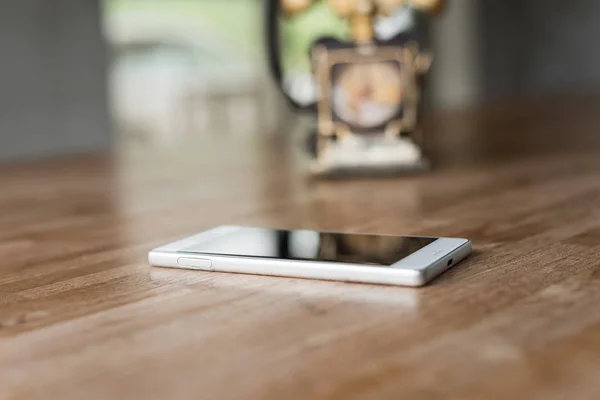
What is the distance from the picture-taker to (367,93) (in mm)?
1176

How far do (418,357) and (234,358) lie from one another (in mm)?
90

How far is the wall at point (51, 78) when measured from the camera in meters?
2.28

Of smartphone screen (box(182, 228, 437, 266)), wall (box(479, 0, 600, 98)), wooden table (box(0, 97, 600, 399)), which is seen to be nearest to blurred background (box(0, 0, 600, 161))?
wall (box(479, 0, 600, 98))

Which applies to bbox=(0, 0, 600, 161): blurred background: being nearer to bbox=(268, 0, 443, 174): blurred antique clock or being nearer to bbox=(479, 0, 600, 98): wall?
bbox=(479, 0, 600, 98): wall

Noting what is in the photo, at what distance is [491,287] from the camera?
1.85 feet

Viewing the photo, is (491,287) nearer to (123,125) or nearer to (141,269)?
(141,269)

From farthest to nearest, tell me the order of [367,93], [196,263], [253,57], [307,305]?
[253,57] < [367,93] < [196,263] < [307,305]

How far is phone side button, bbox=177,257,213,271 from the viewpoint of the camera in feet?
2.08

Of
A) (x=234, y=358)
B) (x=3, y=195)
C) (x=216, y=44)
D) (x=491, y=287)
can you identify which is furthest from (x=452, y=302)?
(x=216, y=44)

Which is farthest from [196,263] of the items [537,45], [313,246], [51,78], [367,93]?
[537,45]

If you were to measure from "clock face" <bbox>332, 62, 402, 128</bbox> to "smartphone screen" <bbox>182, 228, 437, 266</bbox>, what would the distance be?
1.60 feet

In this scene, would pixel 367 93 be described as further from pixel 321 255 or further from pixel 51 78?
pixel 51 78

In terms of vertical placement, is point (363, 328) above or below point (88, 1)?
below

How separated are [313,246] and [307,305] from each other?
0.12 meters
